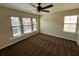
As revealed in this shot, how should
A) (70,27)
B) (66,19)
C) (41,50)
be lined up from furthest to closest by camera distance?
(66,19), (70,27), (41,50)

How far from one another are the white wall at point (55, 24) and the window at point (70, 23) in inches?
9.5

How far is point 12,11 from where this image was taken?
348 centimetres

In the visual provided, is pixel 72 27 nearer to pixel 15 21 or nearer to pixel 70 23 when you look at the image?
pixel 70 23

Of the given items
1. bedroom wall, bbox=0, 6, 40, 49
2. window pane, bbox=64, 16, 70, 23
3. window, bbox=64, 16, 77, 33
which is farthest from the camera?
window pane, bbox=64, 16, 70, 23

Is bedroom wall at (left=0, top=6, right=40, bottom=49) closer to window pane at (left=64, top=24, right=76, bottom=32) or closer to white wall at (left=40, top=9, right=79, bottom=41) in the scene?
white wall at (left=40, top=9, right=79, bottom=41)

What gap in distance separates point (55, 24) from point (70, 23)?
1.26 metres

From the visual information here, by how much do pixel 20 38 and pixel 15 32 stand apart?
0.58 meters

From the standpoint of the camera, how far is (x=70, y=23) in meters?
4.23

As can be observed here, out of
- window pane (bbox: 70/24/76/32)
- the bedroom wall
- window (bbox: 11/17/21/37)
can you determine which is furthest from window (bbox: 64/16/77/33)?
the bedroom wall

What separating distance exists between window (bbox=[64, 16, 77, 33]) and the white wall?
24 cm

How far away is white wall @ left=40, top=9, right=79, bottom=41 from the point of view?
4.14 metres

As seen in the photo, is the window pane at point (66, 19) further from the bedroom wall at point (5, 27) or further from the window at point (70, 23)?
the bedroom wall at point (5, 27)

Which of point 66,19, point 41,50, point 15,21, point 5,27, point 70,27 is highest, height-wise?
point 66,19

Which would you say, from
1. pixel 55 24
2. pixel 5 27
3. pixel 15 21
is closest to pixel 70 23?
pixel 55 24
